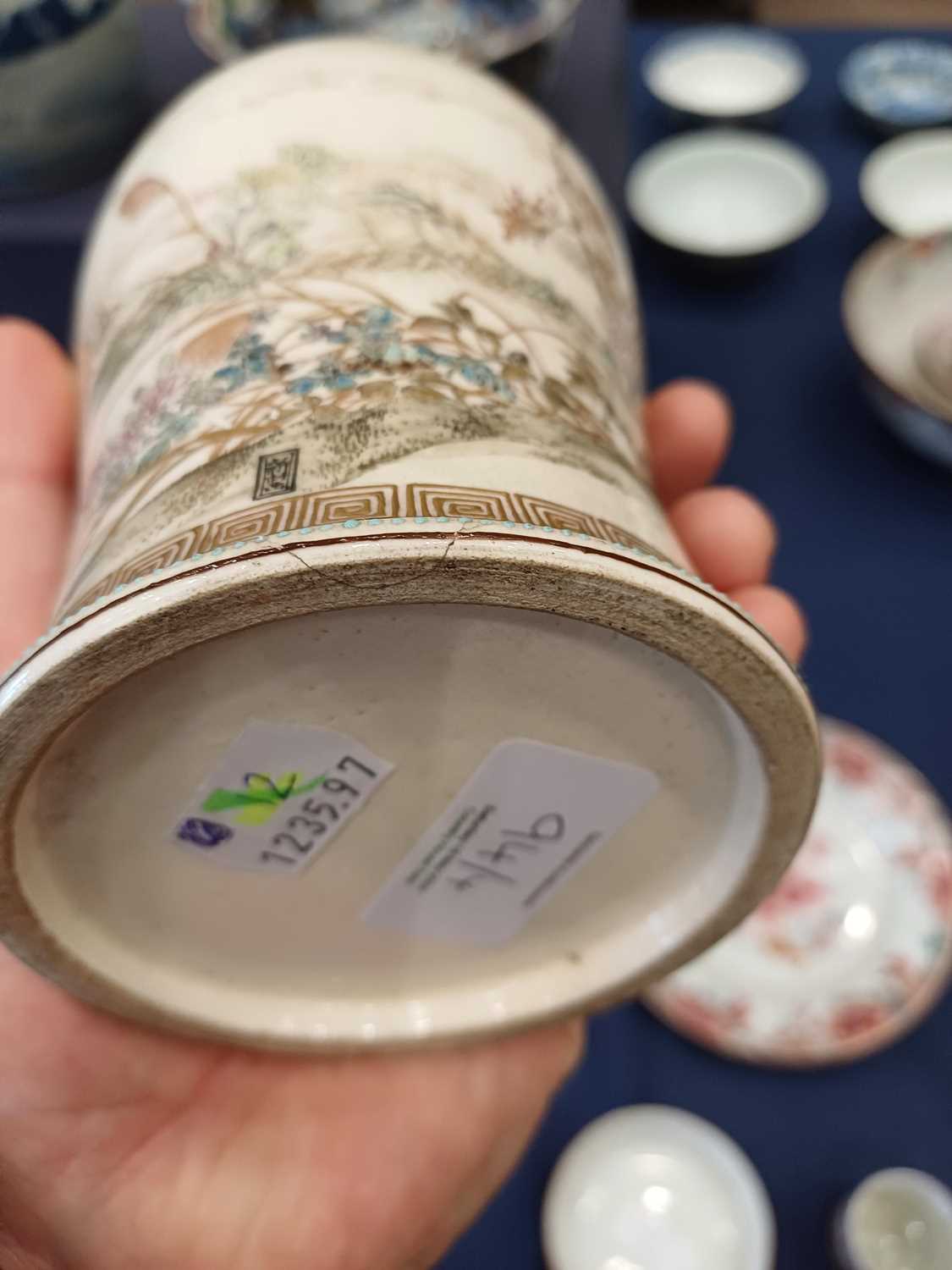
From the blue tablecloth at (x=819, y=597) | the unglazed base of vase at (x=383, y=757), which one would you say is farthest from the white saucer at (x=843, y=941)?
the unglazed base of vase at (x=383, y=757)

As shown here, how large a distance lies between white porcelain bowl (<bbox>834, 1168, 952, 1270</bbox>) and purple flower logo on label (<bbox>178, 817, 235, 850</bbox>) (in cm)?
50

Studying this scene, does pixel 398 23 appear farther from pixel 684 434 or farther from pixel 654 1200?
pixel 654 1200

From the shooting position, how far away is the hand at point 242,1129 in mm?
607

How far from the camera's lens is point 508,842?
1.74 feet

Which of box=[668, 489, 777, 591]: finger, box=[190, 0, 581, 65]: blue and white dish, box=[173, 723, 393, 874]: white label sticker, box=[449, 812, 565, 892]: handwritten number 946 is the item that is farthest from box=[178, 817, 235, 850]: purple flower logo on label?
box=[190, 0, 581, 65]: blue and white dish

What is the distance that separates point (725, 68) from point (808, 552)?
2.74ft

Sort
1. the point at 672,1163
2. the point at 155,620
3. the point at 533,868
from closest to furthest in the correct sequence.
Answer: the point at 155,620 → the point at 533,868 → the point at 672,1163

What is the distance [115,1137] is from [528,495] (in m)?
0.46

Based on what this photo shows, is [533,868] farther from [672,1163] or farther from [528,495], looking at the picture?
[672,1163]

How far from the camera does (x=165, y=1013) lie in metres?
0.56

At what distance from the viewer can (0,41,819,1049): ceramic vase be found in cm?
39

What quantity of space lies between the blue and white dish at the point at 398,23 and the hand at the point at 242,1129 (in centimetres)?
57

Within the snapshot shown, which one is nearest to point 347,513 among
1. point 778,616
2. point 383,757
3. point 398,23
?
point 383,757

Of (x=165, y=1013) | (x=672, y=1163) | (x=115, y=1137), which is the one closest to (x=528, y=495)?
(x=165, y=1013)
